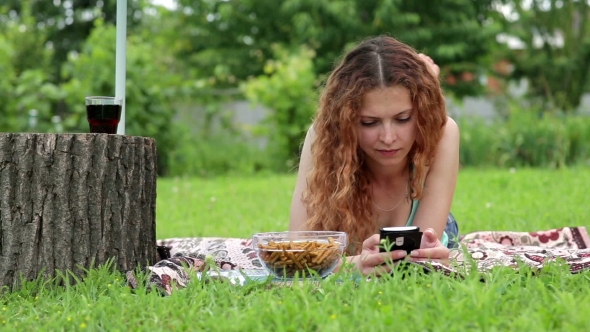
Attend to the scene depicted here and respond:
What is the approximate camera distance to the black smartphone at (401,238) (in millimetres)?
2908

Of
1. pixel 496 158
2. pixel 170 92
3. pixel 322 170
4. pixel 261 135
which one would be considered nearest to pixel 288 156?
pixel 261 135

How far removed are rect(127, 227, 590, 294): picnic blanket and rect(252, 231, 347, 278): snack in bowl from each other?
222mm

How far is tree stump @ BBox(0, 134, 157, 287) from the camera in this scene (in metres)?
3.18

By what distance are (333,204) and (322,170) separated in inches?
6.8

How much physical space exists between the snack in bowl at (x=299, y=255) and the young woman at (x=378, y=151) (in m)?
0.15

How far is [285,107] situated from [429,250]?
26.7 ft

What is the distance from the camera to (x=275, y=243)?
3.04m

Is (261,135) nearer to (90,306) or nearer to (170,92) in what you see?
(170,92)

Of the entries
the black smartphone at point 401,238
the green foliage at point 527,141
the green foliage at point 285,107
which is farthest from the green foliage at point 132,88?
the black smartphone at point 401,238

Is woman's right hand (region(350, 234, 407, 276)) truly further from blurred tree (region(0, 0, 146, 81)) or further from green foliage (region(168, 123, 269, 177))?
blurred tree (region(0, 0, 146, 81))

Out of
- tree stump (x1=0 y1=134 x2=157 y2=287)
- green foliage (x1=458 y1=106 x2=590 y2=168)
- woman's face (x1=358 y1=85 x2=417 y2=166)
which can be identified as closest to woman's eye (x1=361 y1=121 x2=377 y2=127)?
woman's face (x1=358 y1=85 x2=417 y2=166)

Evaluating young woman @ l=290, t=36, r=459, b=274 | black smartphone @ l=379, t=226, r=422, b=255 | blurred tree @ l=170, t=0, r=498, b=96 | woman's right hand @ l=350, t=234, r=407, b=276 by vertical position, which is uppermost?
blurred tree @ l=170, t=0, r=498, b=96

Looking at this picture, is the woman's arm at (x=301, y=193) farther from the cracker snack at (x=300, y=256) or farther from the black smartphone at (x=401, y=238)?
the black smartphone at (x=401, y=238)

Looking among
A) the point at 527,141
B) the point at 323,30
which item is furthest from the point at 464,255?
Result: the point at 323,30
